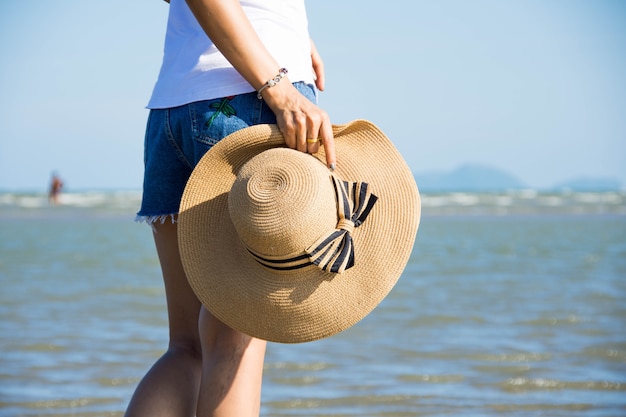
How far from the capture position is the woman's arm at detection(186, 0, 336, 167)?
1.64 meters

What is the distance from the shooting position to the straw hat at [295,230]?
Answer: 5.33 feet

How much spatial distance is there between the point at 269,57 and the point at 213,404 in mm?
778

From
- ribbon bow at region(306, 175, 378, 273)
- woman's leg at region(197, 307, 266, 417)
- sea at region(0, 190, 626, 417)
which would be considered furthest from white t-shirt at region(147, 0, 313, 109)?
sea at region(0, 190, 626, 417)

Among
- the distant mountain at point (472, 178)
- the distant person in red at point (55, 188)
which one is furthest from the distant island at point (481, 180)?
the distant person in red at point (55, 188)

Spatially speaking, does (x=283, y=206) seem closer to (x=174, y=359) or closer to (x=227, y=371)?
(x=227, y=371)

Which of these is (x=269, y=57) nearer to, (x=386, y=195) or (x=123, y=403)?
(x=386, y=195)

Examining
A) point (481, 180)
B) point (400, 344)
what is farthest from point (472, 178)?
point (400, 344)

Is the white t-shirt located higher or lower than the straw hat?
higher

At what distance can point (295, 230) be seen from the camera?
1.61m

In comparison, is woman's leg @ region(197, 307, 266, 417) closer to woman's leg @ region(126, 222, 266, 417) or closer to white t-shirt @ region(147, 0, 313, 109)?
woman's leg @ region(126, 222, 266, 417)

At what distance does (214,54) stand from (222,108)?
123 mm

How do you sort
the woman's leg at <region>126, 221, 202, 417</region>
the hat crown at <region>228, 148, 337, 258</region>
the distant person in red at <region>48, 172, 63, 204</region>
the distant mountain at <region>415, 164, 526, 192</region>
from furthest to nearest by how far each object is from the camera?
1. the distant mountain at <region>415, 164, 526, 192</region>
2. the distant person in red at <region>48, 172, 63, 204</region>
3. the woman's leg at <region>126, 221, 202, 417</region>
4. the hat crown at <region>228, 148, 337, 258</region>

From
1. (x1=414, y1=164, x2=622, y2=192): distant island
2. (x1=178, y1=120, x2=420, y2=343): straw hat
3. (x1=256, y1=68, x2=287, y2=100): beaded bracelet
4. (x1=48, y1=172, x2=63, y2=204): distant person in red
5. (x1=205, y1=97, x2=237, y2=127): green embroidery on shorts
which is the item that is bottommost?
(x1=414, y1=164, x2=622, y2=192): distant island

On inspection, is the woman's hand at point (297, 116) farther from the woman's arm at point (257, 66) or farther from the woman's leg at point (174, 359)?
the woman's leg at point (174, 359)
